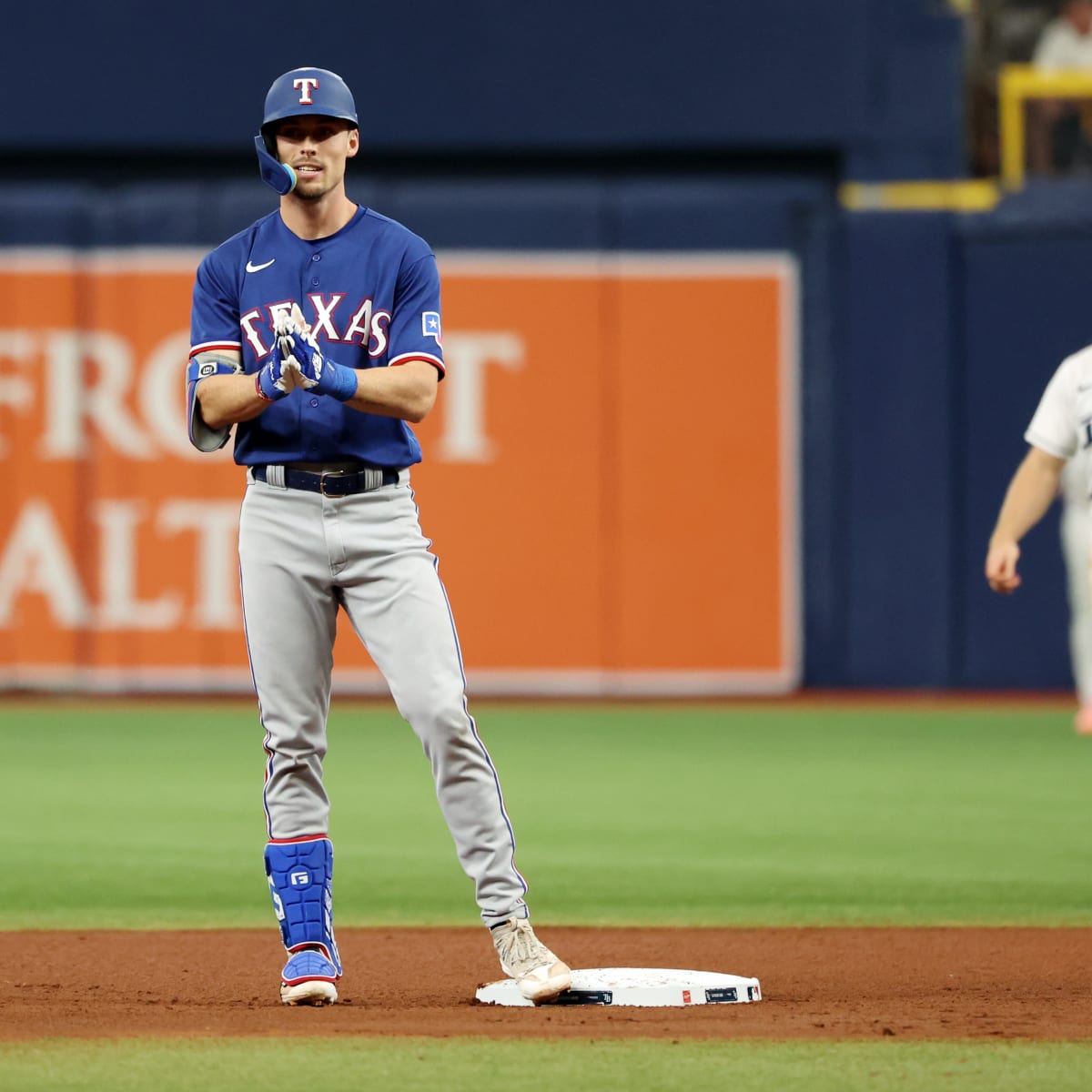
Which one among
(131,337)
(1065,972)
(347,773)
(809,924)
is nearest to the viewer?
(1065,972)

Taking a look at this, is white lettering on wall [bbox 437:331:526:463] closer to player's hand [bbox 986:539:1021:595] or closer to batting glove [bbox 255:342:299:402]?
player's hand [bbox 986:539:1021:595]

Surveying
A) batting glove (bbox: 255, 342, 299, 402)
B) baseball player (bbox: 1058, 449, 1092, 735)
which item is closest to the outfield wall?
baseball player (bbox: 1058, 449, 1092, 735)

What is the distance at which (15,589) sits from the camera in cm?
1482

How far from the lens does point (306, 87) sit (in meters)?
5.24

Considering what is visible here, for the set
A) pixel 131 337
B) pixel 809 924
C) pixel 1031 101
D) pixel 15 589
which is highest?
pixel 1031 101

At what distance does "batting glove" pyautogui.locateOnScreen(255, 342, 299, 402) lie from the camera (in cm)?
495

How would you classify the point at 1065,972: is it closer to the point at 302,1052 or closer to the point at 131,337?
the point at 302,1052

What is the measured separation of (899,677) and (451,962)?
9354mm

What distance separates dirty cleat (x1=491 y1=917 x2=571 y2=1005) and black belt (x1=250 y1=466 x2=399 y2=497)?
1050 mm

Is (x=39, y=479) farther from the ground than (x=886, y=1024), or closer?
farther from the ground

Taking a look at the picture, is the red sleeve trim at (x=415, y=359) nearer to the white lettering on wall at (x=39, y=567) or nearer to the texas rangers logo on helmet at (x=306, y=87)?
the texas rangers logo on helmet at (x=306, y=87)

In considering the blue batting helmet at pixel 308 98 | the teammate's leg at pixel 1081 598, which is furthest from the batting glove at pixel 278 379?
the teammate's leg at pixel 1081 598

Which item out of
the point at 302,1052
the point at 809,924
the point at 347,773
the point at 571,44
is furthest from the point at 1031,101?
the point at 302,1052

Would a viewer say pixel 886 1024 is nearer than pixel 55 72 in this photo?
Yes
